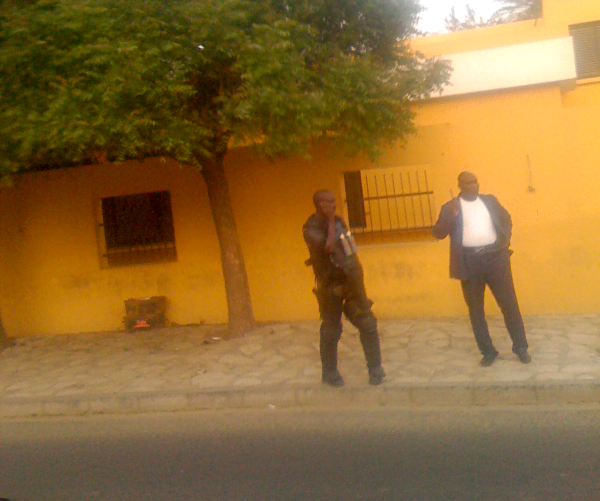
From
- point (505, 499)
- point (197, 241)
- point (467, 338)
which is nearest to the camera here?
point (505, 499)

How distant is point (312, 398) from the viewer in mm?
5625

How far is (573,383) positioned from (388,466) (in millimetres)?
1922

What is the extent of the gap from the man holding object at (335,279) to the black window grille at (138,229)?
4.00 metres

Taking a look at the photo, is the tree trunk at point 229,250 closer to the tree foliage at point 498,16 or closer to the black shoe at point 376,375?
the black shoe at point 376,375

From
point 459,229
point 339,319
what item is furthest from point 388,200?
point 339,319

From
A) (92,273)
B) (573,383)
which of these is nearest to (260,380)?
(573,383)

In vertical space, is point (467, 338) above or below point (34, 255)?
below

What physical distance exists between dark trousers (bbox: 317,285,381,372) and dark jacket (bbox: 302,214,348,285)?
0.32 ft

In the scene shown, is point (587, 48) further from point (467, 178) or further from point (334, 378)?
point (334, 378)

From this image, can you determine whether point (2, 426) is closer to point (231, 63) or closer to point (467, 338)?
point (231, 63)

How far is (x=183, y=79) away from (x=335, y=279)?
225cm

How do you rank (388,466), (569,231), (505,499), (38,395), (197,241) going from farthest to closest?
1. (197,241)
2. (569,231)
3. (38,395)
4. (388,466)
5. (505,499)

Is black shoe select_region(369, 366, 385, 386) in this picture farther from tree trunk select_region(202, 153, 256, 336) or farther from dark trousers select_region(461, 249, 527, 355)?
tree trunk select_region(202, 153, 256, 336)

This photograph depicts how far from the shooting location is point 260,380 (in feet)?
20.0
